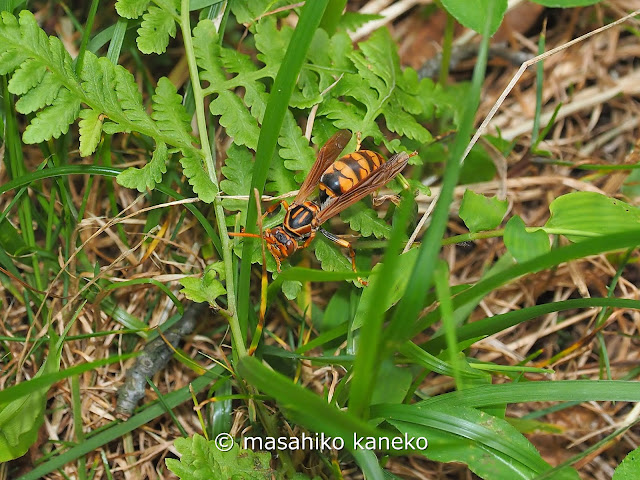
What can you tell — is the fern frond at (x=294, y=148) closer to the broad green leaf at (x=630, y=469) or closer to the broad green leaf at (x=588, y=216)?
the broad green leaf at (x=588, y=216)

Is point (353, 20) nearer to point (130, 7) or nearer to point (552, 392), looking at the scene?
point (130, 7)

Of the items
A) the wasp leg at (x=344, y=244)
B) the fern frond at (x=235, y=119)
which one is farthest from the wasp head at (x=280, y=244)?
the fern frond at (x=235, y=119)

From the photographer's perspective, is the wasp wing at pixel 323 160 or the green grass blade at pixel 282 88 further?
the wasp wing at pixel 323 160

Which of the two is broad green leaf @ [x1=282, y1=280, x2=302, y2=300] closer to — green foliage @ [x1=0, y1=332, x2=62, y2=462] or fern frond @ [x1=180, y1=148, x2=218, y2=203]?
fern frond @ [x1=180, y1=148, x2=218, y2=203]

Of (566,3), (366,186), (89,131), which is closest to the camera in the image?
(89,131)

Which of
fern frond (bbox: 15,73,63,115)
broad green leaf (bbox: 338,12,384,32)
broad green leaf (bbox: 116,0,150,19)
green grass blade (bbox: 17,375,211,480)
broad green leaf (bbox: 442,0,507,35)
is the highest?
broad green leaf (bbox: 442,0,507,35)

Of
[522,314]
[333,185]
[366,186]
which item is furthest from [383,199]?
[522,314]

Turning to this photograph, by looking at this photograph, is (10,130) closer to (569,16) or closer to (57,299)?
(57,299)

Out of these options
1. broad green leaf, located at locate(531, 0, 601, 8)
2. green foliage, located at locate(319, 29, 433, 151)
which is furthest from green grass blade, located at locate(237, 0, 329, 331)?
broad green leaf, located at locate(531, 0, 601, 8)
